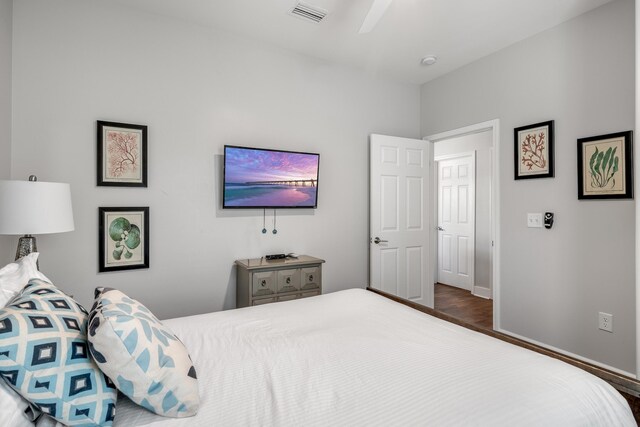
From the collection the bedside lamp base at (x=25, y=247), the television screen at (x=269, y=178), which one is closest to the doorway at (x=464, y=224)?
the television screen at (x=269, y=178)

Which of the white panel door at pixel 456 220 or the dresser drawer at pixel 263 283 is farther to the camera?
the white panel door at pixel 456 220

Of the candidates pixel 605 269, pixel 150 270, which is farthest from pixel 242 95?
pixel 605 269

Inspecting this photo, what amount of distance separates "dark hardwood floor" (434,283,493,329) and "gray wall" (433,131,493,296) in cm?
29

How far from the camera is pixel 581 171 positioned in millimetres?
2680

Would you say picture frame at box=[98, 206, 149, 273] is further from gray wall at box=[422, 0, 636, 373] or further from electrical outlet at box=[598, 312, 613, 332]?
electrical outlet at box=[598, 312, 613, 332]

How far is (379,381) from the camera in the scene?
3.76ft

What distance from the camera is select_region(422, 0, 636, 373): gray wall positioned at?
247 centimetres

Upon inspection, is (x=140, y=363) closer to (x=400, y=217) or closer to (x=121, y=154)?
(x=121, y=154)

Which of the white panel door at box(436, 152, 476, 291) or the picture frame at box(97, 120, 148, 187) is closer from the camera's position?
the picture frame at box(97, 120, 148, 187)

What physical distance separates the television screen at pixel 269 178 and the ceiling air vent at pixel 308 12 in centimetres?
111

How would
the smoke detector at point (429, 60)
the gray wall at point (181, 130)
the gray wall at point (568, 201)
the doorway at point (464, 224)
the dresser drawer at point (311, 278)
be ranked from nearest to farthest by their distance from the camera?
the gray wall at point (181, 130), the gray wall at point (568, 201), the dresser drawer at point (311, 278), the smoke detector at point (429, 60), the doorway at point (464, 224)

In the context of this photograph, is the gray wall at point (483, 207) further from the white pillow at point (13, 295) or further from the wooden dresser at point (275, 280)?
the white pillow at point (13, 295)

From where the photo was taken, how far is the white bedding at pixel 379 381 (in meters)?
0.97

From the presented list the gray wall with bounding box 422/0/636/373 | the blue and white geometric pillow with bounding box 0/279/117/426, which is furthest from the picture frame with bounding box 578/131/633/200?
the blue and white geometric pillow with bounding box 0/279/117/426
